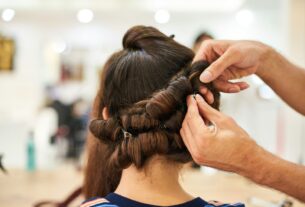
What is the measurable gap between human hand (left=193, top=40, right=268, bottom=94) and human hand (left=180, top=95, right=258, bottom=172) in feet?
0.38

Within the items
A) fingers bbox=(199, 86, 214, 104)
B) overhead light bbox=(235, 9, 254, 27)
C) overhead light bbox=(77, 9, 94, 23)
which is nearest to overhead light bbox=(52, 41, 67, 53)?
overhead light bbox=(77, 9, 94, 23)

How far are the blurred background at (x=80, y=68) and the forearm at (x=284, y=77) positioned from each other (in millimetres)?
625

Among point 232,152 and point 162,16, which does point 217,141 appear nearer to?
point 232,152

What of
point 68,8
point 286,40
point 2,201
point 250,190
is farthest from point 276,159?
point 68,8

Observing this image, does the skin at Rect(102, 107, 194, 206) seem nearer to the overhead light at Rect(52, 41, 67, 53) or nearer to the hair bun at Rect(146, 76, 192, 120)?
the hair bun at Rect(146, 76, 192, 120)

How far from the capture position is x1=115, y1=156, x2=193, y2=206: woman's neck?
37.4 inches

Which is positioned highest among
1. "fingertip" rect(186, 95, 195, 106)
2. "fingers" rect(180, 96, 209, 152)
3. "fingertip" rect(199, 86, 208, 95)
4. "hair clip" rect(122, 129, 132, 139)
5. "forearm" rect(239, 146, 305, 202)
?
"fingertip" rect(199, 86, 208, 95)

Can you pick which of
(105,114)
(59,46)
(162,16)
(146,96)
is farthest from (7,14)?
(146,96)

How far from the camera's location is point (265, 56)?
1263 millimetres

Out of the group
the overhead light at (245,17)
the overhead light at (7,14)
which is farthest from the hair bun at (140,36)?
the overhead light at (245,17)

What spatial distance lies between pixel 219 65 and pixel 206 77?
0.07 m

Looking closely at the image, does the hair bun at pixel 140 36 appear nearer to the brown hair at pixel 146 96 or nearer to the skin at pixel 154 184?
the brown hair at pixel 146 96

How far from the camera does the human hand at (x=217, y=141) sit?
84 cm

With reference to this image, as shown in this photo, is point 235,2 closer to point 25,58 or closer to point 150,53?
point 25,58
